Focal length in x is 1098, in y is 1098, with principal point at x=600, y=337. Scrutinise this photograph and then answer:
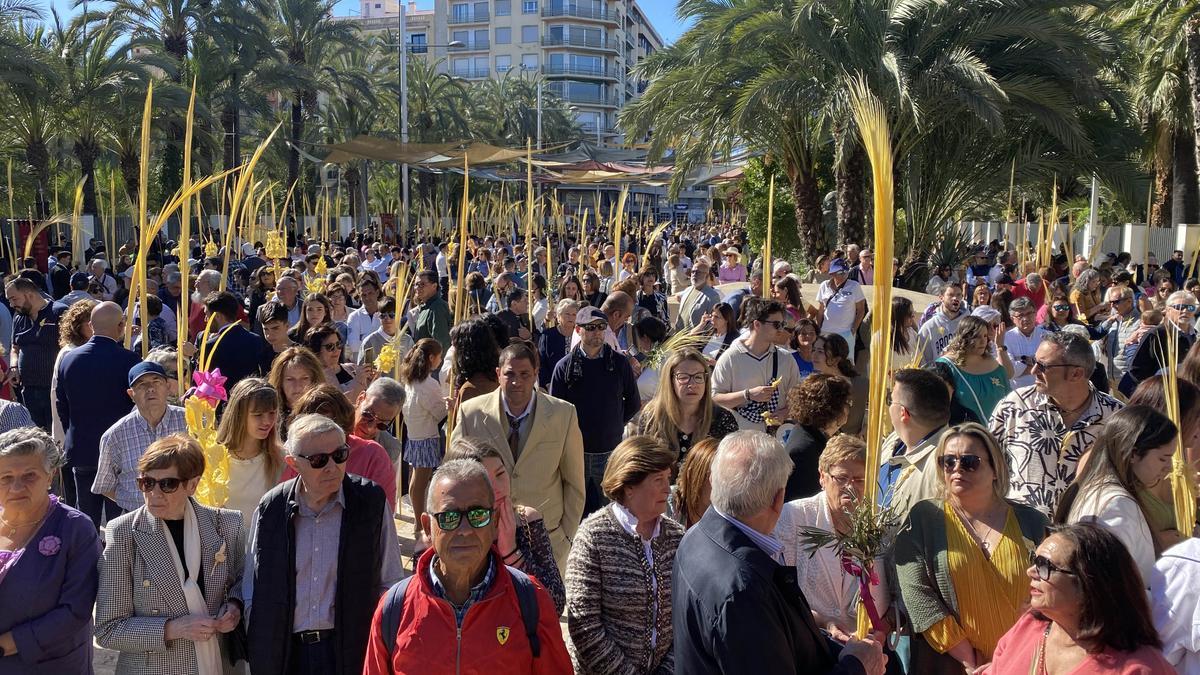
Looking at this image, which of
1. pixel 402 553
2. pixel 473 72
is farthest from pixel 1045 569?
pixel 473 72

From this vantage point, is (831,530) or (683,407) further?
(683,407)

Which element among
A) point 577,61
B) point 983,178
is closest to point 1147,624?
point 983,178

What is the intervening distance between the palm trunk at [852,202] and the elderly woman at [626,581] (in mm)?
16199

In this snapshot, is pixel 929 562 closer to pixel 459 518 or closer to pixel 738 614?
pixel 738 614

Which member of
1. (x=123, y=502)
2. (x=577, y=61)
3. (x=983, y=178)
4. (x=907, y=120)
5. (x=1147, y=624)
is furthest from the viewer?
(x=577, y=61)

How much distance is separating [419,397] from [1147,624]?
14.6ft

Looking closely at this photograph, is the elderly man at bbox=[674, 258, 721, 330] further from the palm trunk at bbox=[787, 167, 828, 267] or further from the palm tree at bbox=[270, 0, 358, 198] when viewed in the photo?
the palm tree at bbox=[270, 0, 358, 198]

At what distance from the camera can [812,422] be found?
16.1 feet

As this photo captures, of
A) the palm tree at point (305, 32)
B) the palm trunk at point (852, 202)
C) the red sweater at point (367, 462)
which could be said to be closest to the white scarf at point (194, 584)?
the red sweater at point (367, 462)

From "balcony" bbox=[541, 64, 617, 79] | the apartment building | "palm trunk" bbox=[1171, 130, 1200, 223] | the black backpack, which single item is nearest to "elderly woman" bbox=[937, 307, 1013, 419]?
the black backpack

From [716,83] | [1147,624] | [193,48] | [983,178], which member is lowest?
[1147,624]

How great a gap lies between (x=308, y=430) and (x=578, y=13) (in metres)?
91.5

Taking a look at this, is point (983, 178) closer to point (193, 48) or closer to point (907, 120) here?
point (907, 120)

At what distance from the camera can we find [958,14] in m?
16.7
